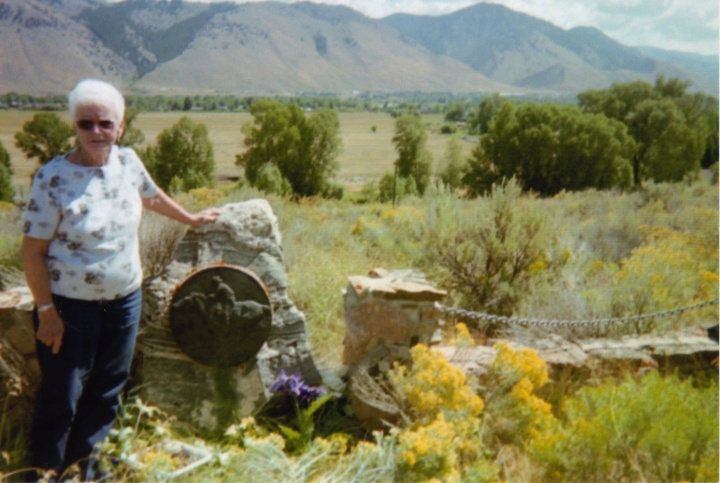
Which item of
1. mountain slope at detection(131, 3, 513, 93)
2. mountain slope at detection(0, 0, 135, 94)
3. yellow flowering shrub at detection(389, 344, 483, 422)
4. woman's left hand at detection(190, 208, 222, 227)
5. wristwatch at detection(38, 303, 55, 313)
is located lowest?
yellow flowering shrub at detection(389, 344, 483, 422)

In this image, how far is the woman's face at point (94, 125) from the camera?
78.9 inches

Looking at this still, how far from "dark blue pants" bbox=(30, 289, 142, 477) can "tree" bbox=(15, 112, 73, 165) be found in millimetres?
1806

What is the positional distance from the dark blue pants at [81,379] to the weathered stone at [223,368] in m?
0.60

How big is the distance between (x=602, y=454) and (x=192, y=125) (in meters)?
10.2

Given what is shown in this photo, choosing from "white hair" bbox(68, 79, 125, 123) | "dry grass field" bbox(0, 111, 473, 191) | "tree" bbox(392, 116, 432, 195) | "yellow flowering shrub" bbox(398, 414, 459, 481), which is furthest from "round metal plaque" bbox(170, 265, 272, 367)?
"tree" bbox(392, 116, 432, 195)

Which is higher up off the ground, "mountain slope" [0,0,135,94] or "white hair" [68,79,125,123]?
"mountain slope" [0,0,135,94]

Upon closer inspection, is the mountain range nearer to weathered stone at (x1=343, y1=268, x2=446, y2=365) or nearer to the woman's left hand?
the woman's left hand

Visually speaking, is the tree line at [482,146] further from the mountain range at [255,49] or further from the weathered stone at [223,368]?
the weathered stone at [223,368]

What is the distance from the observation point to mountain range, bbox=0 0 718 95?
3189mm

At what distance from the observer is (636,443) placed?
2672 mm

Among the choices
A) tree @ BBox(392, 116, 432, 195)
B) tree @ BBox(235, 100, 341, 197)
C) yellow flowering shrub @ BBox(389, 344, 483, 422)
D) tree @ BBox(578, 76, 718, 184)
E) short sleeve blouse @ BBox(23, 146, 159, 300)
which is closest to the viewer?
short sleeve blouse @ BBox(23, 146, 159, 300)

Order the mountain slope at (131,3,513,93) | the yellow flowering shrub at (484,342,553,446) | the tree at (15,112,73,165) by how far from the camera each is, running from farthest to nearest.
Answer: the mountain slope at (131,3,513,93) < the tree at (15,112,73,165) < the yellow flowering shrub at (484,342,553,446)

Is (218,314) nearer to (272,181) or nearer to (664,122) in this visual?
(272,181)

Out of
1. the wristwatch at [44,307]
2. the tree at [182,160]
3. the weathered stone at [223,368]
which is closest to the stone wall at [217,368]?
the weathered stone at [223,368]
